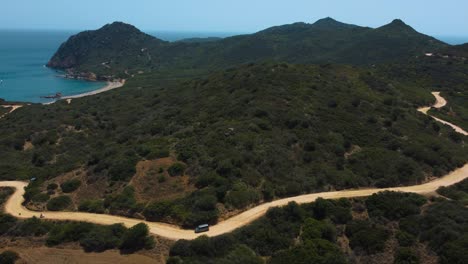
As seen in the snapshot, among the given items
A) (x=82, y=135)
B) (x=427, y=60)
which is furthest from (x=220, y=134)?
(x=427, y=60)

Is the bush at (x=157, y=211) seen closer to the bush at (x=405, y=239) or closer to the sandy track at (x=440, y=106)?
the bush at (x=405, y=239)

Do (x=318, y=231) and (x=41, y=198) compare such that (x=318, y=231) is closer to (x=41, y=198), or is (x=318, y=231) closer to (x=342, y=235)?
(x=342, y=235)

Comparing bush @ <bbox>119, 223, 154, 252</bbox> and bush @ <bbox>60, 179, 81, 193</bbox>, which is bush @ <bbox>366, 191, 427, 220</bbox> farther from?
bush @ <bbox>60, 179, 81, 193</bbox>

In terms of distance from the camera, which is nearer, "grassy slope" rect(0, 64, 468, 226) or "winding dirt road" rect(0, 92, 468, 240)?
"winding dirt road" rect(0, 92, 468, 240)

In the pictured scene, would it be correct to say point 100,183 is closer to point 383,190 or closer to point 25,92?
point 383,190

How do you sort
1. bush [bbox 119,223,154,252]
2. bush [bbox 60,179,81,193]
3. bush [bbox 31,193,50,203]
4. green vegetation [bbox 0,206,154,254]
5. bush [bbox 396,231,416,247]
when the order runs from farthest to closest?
bush [bbox 60,179,81,193], bush [bbox 31,193,50,203], bush [bbox 396,231,416,247], green vegetation [bbox 0,206,154,254], bush [bbox 119,223,154,252]

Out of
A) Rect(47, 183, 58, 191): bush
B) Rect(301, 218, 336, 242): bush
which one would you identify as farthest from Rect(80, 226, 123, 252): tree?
Rect(301, 218, 336, 242): bush
